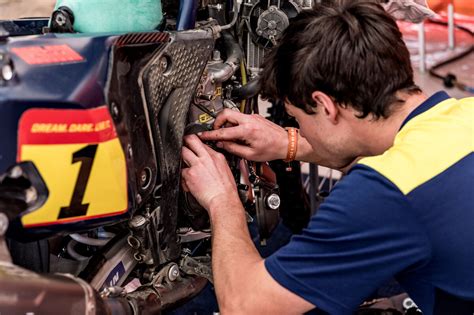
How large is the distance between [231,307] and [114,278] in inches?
13.3

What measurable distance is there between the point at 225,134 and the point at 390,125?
46 centimetres

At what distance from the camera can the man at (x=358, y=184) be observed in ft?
4.69

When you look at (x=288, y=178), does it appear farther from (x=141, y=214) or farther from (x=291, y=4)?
(x=141, y=214)

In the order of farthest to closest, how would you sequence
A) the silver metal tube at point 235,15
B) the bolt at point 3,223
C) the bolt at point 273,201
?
1. the bolt at point 273,201
2. the silver metal tube at point 235,15
3. the bolt at point 3,223

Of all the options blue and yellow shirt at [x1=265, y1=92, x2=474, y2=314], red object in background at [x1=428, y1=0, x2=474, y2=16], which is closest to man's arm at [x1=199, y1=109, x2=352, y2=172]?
blue and yellow shirt at [x1=265, y1=92, x2=474, y2=314]

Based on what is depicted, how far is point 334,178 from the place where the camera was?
3.84 m

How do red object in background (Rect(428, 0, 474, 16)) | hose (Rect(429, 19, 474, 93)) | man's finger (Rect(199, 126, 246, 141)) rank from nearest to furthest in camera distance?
man's finger (Rect(199, 126, 246, 141))
hose (Rect(429, 19, 474, 93))
red object in background (Rect(428, 0, 474, 16))

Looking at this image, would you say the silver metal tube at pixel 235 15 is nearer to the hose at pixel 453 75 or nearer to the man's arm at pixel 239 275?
the man's arm at pixel 239 275

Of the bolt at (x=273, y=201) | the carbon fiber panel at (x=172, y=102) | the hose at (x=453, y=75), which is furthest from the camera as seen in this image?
the hose at (x=453, y=75)

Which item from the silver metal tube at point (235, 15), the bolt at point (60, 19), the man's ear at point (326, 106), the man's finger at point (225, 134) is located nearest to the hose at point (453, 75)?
the silver metal tube at point (235, 15)

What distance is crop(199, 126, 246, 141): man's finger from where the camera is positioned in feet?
6.07

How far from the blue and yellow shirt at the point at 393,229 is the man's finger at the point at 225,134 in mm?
459

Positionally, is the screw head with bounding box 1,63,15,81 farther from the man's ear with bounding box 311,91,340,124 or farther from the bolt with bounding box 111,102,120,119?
the man's ear with bounding box 311,91,340,124

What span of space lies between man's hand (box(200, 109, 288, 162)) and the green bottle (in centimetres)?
37
